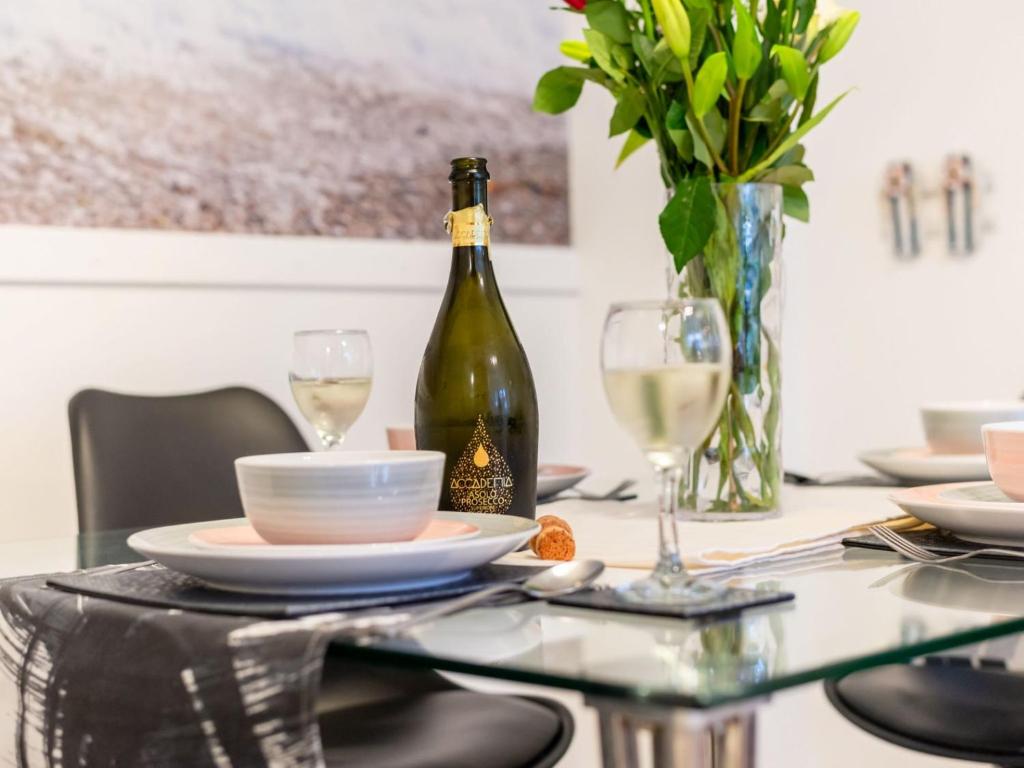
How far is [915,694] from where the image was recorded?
138cm

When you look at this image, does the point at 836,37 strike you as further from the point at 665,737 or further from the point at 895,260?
the point at 895,260

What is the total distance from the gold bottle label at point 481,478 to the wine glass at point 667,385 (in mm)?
324

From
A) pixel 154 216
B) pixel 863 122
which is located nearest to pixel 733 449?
pixel 154 216

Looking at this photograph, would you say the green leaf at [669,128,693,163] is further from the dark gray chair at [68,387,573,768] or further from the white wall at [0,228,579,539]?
the white wall at [0,228,579,539]

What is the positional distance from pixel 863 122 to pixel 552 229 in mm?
916

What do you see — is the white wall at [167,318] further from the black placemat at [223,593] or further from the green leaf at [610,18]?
the black placemat at [223,593]

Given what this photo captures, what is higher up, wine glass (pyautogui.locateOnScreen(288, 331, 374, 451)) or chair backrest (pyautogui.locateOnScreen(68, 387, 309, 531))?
wine glass (pyautogui.locateOnScreen(288, 331, 374, 451))

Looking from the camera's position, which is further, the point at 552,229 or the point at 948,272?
the point at 552,229

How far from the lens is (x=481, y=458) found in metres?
1.22

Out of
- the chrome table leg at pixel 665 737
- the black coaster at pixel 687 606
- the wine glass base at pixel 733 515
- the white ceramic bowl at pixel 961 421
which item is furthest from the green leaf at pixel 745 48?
the chrome table leg at pixel 665 737

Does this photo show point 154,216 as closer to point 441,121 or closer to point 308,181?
point 308,181

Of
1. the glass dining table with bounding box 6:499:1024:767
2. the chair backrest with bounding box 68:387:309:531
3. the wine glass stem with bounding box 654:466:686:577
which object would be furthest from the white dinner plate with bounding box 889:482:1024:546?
the chair backrest with bounding box 68:387:309:531

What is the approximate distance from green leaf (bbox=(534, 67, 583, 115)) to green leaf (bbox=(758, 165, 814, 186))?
9.4 inches

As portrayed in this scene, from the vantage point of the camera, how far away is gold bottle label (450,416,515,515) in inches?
47.3
